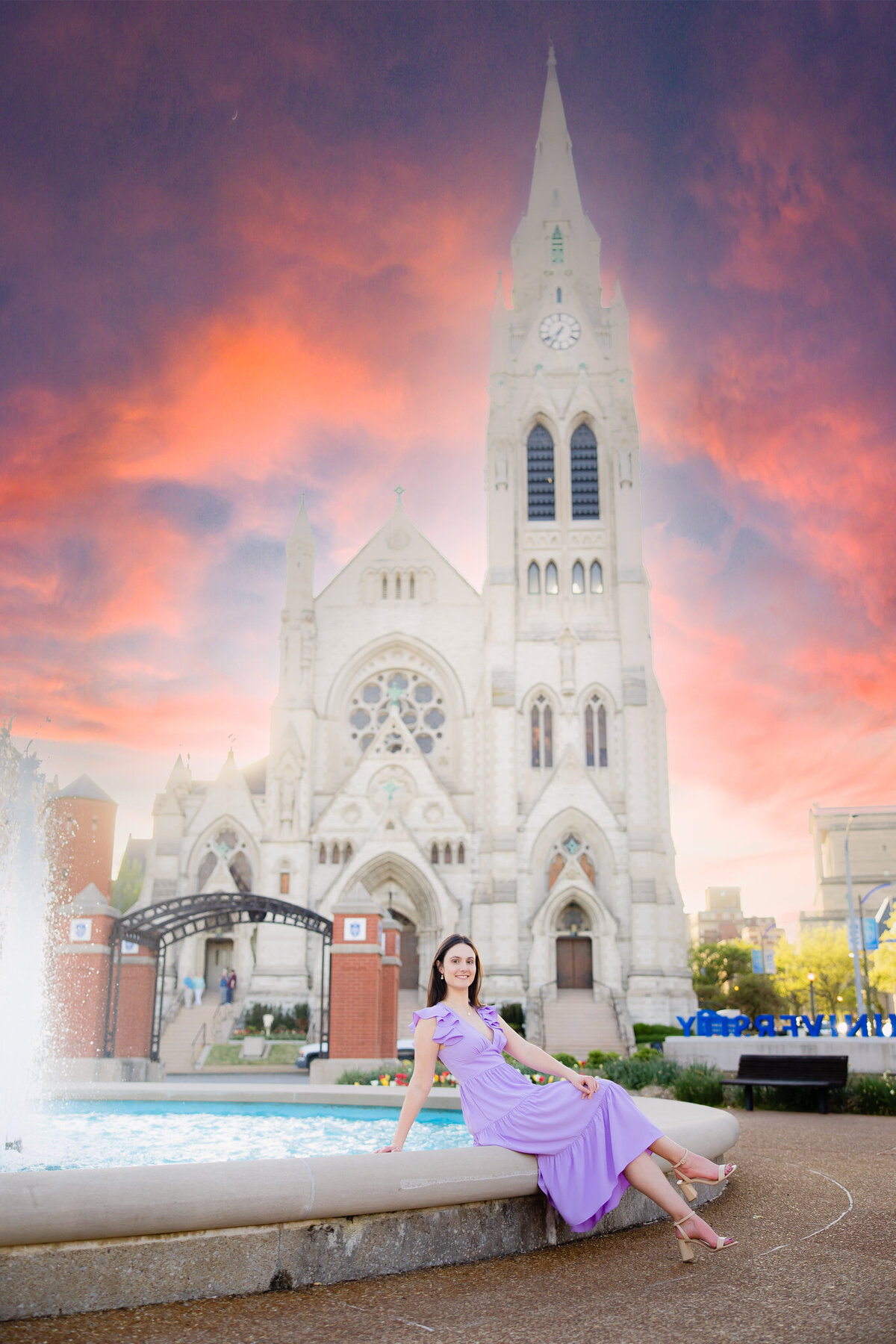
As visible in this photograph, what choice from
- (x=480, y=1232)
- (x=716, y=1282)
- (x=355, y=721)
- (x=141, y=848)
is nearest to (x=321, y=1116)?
(x=480, y=1232)

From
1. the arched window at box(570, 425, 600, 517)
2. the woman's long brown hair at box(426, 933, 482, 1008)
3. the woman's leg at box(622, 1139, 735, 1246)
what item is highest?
the arched window at box(570, 425, 600, 517)

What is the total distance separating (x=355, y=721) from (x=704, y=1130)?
38.9 m

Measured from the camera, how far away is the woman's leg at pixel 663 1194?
530cm

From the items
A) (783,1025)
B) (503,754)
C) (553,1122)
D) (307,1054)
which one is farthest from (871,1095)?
(503,754)

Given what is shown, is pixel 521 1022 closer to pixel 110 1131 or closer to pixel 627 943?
pixel 627 943

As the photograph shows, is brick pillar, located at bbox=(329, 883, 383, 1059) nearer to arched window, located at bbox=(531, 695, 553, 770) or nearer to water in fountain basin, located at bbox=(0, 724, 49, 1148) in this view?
water in fountain basin, located at bbox=(0, 724, 49, 1148)

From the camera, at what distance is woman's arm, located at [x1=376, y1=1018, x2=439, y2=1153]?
19.0 feet

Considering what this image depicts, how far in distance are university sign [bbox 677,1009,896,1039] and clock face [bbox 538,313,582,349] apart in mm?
33396

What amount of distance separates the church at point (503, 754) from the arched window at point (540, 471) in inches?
3.1

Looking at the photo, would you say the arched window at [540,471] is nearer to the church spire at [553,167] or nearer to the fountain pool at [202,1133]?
the church spire at [553,167]

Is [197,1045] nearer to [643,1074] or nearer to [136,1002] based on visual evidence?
[136,1002]

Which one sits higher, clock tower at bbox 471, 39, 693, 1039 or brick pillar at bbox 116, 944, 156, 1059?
clock tower at bbox 471, 39, 693, 1039

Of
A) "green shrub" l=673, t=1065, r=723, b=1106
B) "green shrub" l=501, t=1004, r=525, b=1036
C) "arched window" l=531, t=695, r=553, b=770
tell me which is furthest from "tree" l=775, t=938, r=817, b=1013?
"green shrub" l=673, t=1065, r=723, b=1106

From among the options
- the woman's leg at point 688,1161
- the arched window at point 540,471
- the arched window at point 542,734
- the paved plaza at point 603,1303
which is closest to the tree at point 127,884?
the arched window at point 542,734
